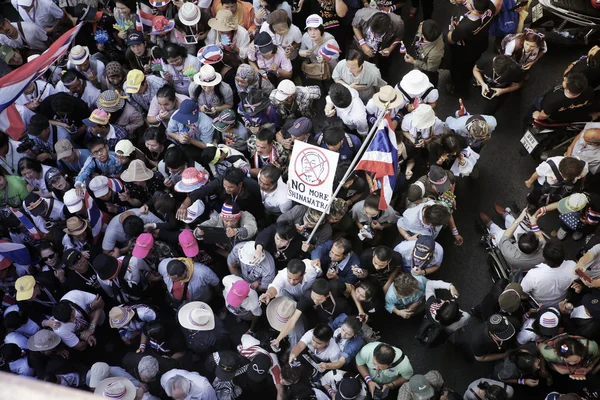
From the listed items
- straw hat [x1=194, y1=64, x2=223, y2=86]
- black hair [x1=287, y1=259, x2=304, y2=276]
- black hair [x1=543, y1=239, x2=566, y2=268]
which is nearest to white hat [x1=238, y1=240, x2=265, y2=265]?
black hair [x1=287, y1=259, x2=304, y2=276]

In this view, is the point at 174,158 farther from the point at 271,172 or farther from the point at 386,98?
the point at 386,98

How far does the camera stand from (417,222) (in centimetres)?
739

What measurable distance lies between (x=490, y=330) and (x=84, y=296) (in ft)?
16.2

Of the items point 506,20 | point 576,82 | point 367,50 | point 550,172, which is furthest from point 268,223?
point 506,20

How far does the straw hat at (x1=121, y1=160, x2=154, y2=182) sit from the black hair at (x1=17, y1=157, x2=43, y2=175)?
1195 millimetres

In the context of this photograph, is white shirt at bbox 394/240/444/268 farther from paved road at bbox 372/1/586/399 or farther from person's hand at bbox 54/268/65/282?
person's hand at bbox 54/268/65/282

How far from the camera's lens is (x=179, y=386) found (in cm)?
636

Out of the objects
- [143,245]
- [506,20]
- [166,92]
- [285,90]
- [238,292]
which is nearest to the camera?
[238,292]

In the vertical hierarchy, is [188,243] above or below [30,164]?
below

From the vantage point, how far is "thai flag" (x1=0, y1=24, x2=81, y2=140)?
23.0 ft

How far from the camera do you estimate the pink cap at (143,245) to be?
7281mm

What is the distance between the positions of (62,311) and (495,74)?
6.55 meters

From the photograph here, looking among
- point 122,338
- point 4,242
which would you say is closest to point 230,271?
point 122,338

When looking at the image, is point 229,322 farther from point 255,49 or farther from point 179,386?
point 255,49
